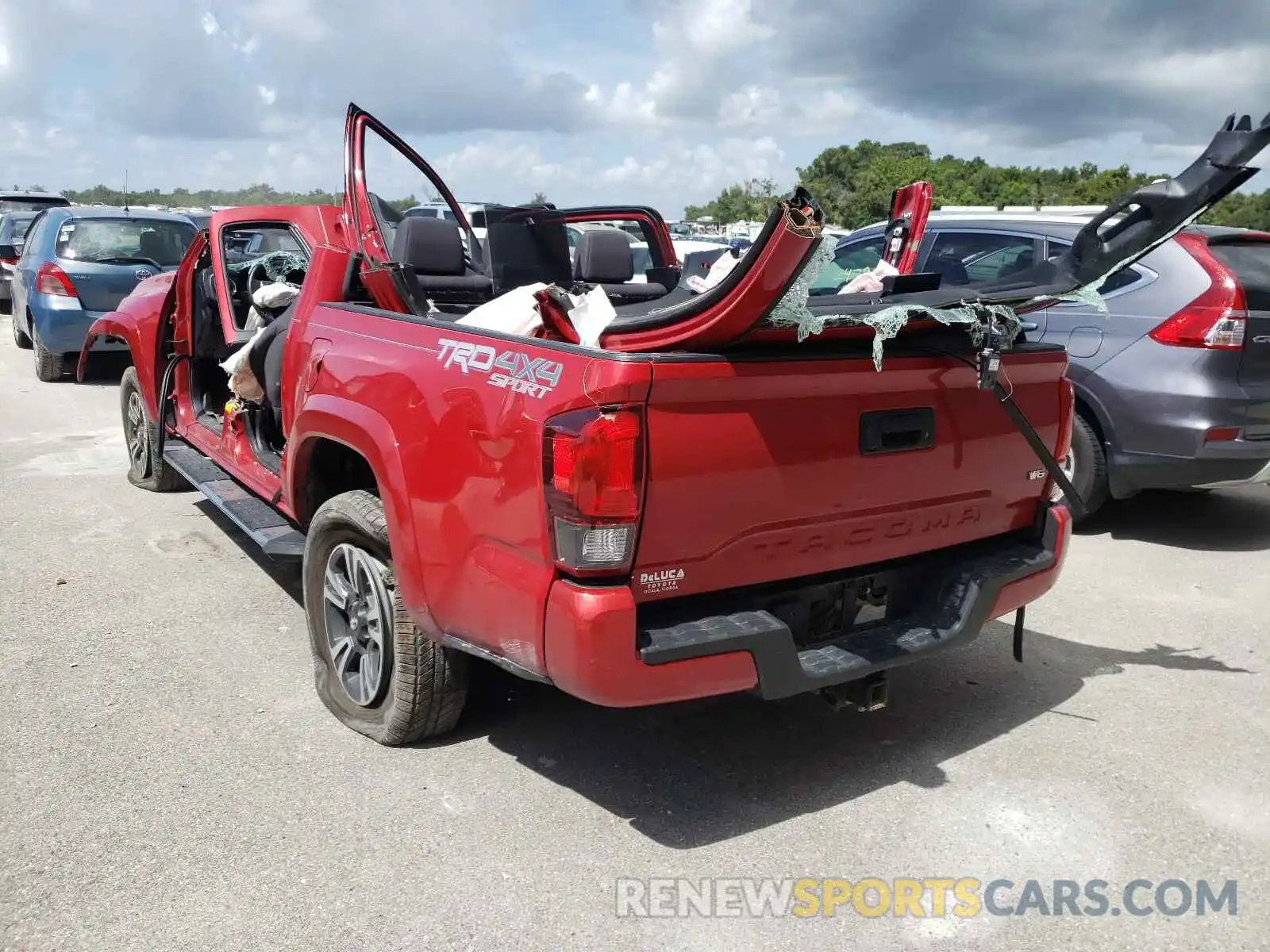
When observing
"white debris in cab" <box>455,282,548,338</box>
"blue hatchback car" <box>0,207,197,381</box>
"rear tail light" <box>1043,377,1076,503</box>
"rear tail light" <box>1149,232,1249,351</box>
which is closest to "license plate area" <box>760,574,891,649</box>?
"rear tail light" <box>1043,377,1076,503</box>

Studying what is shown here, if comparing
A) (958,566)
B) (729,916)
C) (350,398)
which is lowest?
(729,916)

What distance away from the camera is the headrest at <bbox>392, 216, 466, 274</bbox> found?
4.43m

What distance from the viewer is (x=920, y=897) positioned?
2.92 metres

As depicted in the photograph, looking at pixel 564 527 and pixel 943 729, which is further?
pixel 943 729

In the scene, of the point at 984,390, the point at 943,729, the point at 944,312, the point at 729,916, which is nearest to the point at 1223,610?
the point at 943,729

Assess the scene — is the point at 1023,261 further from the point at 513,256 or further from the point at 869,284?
the point at 513,256

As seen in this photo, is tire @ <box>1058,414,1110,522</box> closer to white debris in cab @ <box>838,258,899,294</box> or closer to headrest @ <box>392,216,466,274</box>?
white debris in cab @ <box>838,258,899,294</box>

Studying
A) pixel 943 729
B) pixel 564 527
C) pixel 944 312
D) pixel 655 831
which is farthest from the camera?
pixel 943 729

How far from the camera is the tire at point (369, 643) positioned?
345 cm

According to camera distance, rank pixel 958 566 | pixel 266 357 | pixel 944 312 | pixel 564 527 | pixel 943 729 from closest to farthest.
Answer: pixel 564 527, pixel 944 312, pixel 958 566, pixel 943 729, pixel 266 357

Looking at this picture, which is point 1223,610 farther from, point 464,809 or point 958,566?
point 464,809

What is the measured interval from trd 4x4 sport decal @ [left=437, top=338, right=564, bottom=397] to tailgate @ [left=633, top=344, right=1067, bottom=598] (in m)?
0.29

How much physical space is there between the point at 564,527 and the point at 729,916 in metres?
1.11

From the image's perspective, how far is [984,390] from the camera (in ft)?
11.1
